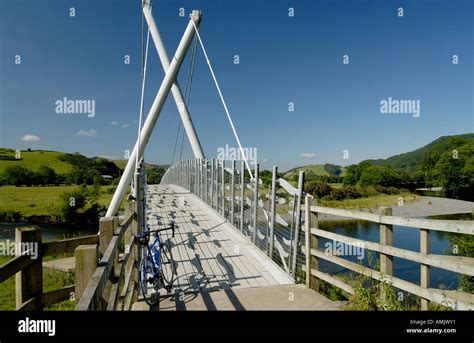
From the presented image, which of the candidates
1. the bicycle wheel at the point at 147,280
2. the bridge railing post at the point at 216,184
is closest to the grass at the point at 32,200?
the bridge railing post at the point at 216,184

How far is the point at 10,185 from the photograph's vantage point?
5478 cm

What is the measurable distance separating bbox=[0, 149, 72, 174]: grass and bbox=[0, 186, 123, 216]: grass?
9910mm

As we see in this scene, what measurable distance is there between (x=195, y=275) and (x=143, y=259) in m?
0.97

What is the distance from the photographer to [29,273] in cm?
274

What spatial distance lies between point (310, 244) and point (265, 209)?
68.0 inches

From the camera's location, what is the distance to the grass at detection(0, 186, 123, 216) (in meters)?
35.8

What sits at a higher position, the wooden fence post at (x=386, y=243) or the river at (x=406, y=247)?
the wooden fence post at (x=386, y=243)

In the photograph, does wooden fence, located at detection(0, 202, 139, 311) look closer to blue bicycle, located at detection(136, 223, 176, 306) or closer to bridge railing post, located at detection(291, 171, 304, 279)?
blue bicycle, located at detection(136, 223, 176, 306)

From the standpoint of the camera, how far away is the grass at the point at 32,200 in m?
35.8

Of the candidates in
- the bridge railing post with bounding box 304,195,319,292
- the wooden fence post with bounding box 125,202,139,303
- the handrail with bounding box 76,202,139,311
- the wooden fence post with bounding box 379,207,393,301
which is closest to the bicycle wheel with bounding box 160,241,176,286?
the wooden fence post with bounding box 125,202,139,303

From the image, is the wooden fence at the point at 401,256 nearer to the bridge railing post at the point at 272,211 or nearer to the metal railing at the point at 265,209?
the metal railing at the point at 265,209

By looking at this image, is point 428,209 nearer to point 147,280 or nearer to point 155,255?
point 155,255

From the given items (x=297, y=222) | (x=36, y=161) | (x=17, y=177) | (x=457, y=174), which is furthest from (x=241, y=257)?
(x=36, y=161)

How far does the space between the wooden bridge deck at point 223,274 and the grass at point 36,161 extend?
6068 cm
